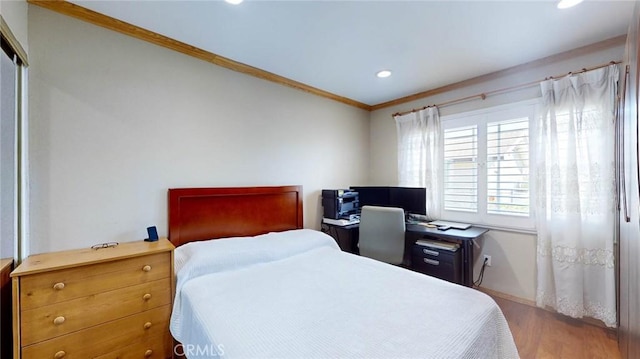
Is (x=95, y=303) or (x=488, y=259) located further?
(x=488, y=259)

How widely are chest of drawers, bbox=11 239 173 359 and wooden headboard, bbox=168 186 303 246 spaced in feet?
1.25

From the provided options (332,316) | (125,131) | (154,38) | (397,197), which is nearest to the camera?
(332,316)

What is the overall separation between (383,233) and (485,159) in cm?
143

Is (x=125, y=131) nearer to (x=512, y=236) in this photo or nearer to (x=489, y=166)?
(x=489, y=166)

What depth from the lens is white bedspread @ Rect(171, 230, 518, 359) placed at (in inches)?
41.1

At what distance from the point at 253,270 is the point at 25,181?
150 cm

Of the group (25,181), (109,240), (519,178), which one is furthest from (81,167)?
(519,178)

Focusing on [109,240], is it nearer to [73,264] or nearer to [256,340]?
[73,264]

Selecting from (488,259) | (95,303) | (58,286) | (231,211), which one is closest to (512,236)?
(488,259)

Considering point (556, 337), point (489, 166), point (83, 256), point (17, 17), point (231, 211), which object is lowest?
point (556, 337)

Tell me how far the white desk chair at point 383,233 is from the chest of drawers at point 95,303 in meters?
1.80

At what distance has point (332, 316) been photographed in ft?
4.17

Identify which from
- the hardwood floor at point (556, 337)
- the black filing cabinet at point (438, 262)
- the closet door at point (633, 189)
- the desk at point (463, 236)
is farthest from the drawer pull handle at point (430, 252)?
the closet door at point (633, 189)

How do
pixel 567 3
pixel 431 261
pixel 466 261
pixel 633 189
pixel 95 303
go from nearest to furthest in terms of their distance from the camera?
pixel 633 189, pixel 95 303, pixel 567 3, pixel 466 261, pixel 431 261
